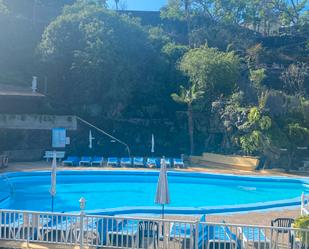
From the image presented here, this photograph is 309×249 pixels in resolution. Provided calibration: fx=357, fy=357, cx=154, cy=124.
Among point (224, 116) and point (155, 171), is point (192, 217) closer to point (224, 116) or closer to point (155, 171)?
point (155, 171)

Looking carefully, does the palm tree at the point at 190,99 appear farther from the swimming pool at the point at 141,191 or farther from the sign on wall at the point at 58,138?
the sign on wall at the point at 58,138

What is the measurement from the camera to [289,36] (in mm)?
34469

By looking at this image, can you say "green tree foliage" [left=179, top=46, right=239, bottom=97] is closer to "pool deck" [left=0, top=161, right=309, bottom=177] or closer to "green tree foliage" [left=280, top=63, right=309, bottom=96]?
"green tree foliage" [left=280, top=63, right=309, bottom=96]

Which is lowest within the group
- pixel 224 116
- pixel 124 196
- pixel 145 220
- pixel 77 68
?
pixel 124 196

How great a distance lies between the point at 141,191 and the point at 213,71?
1094 centimetres

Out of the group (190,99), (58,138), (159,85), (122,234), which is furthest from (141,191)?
(159,85)

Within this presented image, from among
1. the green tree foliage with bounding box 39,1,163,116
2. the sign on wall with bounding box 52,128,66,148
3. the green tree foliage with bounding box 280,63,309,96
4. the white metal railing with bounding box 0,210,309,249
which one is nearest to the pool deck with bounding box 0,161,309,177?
the sign on wall with bounding box 52,128,66,148

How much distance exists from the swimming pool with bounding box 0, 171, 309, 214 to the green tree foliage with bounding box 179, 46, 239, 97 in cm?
787

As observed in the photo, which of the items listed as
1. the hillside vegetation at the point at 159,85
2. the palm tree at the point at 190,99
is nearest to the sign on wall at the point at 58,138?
the hillside vegetation at the point at 159,85

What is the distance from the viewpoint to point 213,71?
78.2ft

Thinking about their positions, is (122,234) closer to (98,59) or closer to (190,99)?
(190,99)

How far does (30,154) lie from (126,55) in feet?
31.7

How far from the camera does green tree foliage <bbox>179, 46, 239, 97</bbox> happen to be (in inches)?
938

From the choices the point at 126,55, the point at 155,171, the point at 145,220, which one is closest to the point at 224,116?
the point at 155,171
